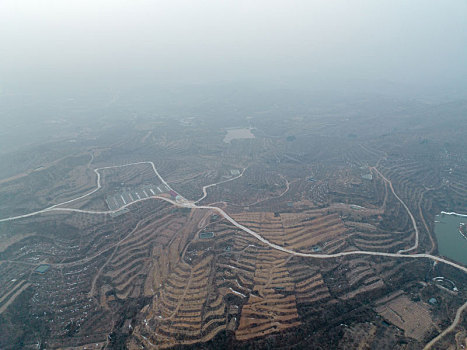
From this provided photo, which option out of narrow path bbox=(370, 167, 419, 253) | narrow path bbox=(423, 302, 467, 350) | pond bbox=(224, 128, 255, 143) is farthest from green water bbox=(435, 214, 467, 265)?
pond bbox=(224, 128, 255, 143)

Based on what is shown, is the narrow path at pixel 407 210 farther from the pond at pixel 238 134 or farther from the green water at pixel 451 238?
the pond at pixel 238 134

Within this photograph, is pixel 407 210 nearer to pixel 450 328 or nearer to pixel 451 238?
pixel 451 238

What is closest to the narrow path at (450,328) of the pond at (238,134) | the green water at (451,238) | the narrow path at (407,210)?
the narrow path at (407,210)

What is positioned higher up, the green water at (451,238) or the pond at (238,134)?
the green water at (451,238)

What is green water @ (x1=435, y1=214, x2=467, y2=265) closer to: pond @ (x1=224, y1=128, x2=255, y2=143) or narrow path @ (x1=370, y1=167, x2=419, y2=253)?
narrow path @ (x1=370, y1=167, x2=419, y2=253)

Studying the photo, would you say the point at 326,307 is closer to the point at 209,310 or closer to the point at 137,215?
the point at 209,310

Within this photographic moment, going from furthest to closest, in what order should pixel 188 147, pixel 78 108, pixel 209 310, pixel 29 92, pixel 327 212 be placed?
pixel 29 92
pixel 78 108
pixel 188 147
pixel 327 212
pixel 209 310

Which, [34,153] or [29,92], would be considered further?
[29,92]

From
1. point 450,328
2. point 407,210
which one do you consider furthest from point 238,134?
point 450,328

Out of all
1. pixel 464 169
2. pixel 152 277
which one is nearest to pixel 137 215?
pixel 152 277
